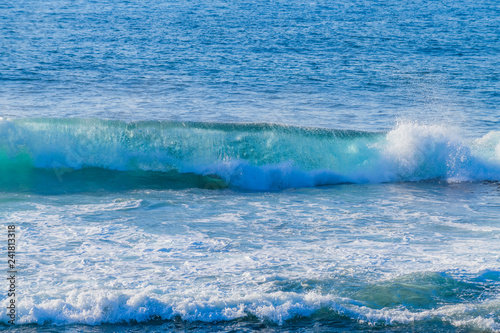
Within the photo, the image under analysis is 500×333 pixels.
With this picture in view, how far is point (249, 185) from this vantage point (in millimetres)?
11570

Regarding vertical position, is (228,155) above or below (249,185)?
above

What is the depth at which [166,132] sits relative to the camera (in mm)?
12797

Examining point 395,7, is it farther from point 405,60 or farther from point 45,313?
point 45,313

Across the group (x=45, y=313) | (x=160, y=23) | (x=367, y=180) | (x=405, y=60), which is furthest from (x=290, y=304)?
(x=160, y=23)

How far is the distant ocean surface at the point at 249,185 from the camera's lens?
18.6 feet

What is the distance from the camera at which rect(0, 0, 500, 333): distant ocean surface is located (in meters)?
5.66

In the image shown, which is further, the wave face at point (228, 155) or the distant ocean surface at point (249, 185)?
the wave face at point (228, 155)

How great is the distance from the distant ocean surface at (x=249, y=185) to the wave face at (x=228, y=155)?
0.14 feet

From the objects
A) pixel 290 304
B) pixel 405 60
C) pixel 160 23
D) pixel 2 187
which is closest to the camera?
pixel 290 304

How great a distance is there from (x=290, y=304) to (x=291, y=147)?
733cm

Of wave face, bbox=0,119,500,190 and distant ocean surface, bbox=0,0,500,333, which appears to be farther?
wave face, bbox=0,119,500,190

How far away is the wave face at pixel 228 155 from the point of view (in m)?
Answer: 11.8

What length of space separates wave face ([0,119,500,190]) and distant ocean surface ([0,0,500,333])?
43 millimetres

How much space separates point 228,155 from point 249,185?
3.72 ft
